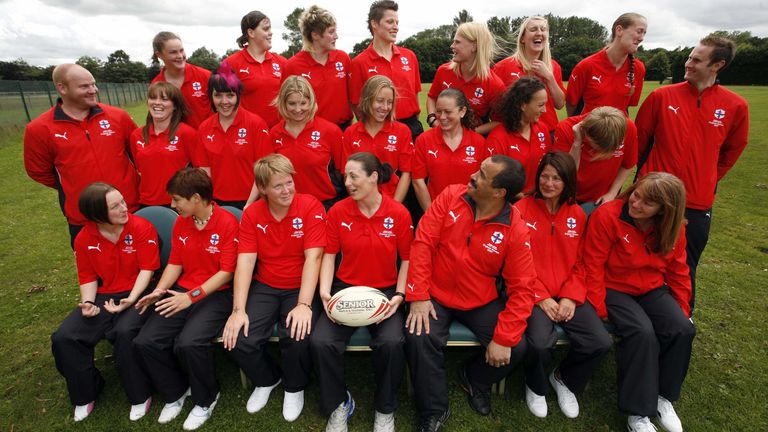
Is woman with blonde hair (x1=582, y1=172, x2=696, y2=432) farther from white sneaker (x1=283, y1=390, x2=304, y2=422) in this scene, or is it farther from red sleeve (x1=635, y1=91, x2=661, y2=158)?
white sneaker (x1=283, y1=390, x2=304, y2=422)

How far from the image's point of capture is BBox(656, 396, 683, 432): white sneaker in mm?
3389

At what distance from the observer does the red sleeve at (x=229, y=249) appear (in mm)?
3822

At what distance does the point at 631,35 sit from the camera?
4.48 m

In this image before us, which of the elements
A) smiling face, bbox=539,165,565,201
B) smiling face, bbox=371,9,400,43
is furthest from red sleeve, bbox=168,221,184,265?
smiling face, bbox=539,165,565,201

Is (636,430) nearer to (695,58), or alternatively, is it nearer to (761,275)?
(695,58)

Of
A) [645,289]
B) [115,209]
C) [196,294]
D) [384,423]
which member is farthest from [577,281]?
[115,209]

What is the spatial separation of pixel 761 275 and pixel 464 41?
5371mm

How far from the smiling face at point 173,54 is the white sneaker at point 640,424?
19.6 feet

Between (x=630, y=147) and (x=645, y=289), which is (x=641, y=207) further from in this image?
(x=630, y=147)

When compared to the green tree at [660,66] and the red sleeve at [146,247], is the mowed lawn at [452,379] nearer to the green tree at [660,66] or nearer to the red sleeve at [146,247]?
the red sleeve at [146,247]

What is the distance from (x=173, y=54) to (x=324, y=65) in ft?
5.89

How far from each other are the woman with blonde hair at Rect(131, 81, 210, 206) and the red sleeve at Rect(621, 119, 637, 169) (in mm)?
4495

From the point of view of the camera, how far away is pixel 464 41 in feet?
15.3

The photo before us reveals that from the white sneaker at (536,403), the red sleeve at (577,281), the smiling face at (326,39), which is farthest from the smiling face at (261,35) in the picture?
the white sneaker at (536,403)
